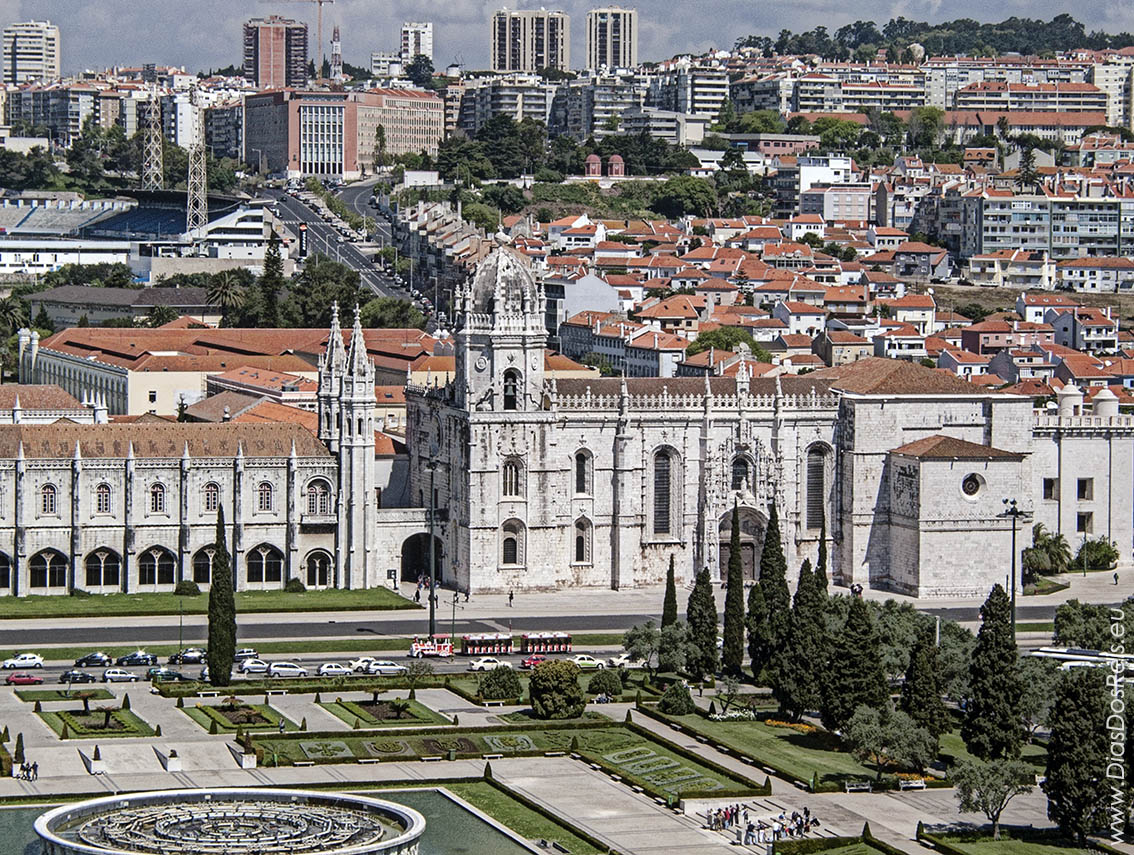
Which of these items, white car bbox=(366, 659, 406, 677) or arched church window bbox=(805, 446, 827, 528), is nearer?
white car bbox=(366, 659, 406, 677)

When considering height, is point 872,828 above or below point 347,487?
below

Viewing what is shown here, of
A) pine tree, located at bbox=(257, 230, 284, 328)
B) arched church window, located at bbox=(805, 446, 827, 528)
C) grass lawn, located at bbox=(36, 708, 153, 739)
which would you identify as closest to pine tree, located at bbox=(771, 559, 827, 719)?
grass lawn, located at bbox=(36, 708, 153, 739)

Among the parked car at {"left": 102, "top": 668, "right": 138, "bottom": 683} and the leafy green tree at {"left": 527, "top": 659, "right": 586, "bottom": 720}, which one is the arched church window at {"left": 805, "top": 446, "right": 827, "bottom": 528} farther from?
the parked car at {"left": 102, "top": 668, "right": 138, "bottom": 683}

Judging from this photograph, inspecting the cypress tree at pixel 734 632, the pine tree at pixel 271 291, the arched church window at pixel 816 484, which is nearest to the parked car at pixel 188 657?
the cypress tree at pixel 734 632

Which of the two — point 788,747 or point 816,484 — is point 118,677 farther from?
point 816,484

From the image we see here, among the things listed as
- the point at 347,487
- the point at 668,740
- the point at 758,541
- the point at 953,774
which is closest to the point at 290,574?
the point at 347,487

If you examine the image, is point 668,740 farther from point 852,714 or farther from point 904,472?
point 904,472

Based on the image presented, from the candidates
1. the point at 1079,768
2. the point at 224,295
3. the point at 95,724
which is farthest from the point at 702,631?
the point at 224,295
